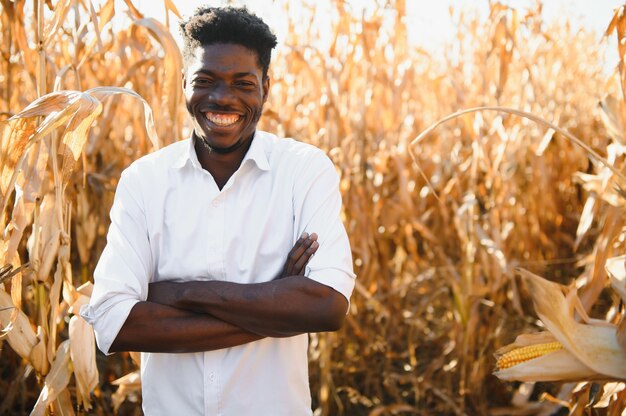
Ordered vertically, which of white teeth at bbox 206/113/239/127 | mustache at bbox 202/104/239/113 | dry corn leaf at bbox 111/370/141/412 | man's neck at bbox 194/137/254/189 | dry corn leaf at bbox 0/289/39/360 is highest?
mustache at bbox 202/104/239/113

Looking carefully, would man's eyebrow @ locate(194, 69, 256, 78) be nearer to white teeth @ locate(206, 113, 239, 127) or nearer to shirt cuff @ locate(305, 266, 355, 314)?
white teeth @ locate(206, 113, 239, 127)

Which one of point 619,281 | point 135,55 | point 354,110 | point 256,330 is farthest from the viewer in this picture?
point 354,110

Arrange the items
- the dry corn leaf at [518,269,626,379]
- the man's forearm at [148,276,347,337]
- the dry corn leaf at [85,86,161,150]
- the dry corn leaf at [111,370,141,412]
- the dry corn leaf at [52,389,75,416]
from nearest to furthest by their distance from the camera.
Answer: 1. the dry corn leaf at [518,269,626,379]
2. the man's forearm at [148,276,347,337]
3. the dry corn leaf at [85,86,161,150]
4. the dry corn leaf at [52,389,75,416]
5. the dry corn leaf at [111,370,141,412]

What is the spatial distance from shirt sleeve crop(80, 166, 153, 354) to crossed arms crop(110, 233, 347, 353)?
0.10 feet

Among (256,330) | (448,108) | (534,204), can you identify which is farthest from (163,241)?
(448,108)

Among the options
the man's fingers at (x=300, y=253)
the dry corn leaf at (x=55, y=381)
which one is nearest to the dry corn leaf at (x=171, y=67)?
the man's fingers at (x=300, y=253)

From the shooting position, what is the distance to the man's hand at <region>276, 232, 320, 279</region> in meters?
1.59

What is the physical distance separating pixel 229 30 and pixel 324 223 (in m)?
0.59

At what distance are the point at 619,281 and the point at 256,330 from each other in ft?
2.69

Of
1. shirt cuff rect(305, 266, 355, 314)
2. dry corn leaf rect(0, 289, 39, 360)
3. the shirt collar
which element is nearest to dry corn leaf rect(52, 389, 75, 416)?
dry corn leaf rect(0, 289, 39, 360)

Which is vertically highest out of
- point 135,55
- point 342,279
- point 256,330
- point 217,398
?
point 135,55

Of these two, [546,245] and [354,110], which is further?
[546,245]

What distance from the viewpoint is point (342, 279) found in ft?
5.18

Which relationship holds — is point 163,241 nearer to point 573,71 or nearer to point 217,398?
point 217,398
